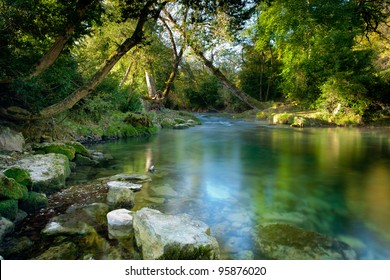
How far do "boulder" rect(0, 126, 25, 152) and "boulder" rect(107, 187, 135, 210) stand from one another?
3595mm

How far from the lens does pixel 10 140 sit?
684 cm

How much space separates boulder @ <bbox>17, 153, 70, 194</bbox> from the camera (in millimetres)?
5059

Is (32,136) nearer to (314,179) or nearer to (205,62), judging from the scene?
(314,179)

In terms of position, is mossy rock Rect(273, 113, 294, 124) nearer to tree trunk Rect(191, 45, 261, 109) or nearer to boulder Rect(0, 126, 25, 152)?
tree trunk Rect(191, 45, 261, 109)

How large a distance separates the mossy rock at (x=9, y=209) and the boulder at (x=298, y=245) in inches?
128

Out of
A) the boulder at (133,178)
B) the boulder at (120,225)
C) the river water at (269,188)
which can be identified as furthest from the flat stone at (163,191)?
the boulder at (120,225)

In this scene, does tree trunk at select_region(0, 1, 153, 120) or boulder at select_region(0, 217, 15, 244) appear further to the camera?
tree trunk at select_region(0, 1, 153, 120)

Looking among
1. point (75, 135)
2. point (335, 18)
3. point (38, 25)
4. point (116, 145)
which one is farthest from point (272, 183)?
point (335, 18)

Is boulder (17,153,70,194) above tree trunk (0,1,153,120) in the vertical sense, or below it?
below

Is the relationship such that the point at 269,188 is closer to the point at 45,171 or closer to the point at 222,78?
the point at 45,171

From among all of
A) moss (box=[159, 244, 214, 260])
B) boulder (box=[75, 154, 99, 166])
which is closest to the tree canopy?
boulder (box=[75, 154, 99, 166])

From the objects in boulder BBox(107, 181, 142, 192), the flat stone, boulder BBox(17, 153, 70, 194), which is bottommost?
the flat stone

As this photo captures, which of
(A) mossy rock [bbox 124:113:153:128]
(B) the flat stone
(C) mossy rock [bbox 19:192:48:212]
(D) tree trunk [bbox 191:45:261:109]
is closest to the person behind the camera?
(C) mossy rock [bbox 19:192:48:212]

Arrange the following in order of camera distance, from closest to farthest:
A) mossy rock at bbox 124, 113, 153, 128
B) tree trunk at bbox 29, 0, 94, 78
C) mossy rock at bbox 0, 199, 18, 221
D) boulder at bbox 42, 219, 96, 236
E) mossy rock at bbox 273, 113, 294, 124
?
boulder at bbox 42, 219, 96, 236 < mossy rock at bbox 0, 199, 18, 221 < tree trunk at bbox 29, 0, 94, 78 < mossy rock at bbox 124, 113, 153, 128 < mossy rock at bbox 273, 113, 294, 124
